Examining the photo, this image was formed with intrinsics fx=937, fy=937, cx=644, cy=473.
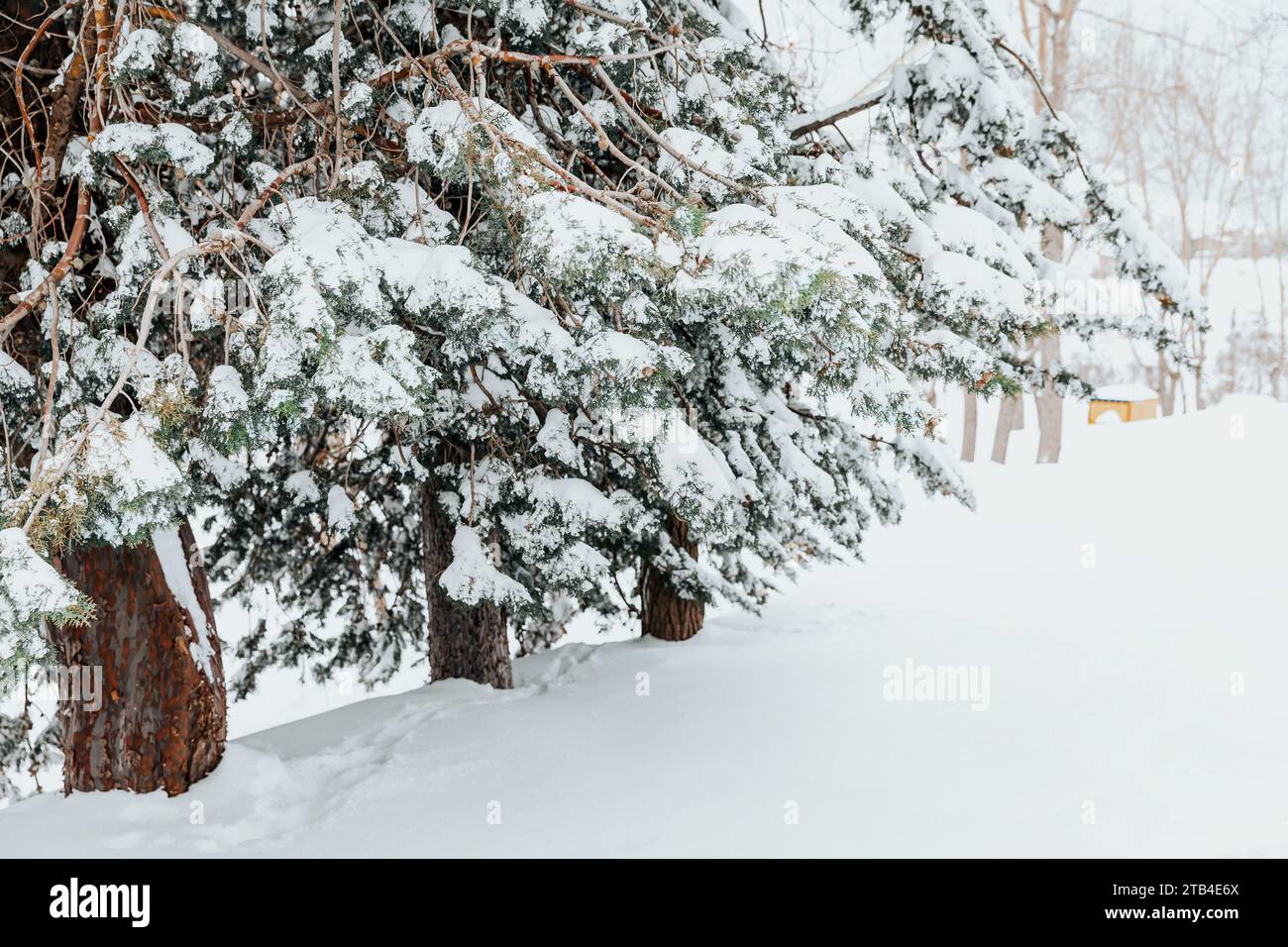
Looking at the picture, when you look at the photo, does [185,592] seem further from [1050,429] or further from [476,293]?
[1050,429]

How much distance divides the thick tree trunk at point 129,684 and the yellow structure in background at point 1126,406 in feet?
76.0

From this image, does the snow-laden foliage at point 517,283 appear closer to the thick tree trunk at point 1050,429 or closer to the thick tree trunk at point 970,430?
the thick tree trunk at point 1050,429

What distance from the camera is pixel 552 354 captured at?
11.3 ft

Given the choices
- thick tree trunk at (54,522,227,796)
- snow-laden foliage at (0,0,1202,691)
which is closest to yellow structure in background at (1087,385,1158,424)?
snow-laden foliage at (0,0,1202,691)

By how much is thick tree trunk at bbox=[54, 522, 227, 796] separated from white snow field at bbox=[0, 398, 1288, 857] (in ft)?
0.54

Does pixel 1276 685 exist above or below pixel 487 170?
below

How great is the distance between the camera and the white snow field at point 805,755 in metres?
4.21

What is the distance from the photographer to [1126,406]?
23969mm

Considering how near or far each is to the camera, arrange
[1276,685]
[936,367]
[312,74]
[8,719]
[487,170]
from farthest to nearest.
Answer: [8,719]
[1276,685]
[312,74]
[936,367]
[487,170]
